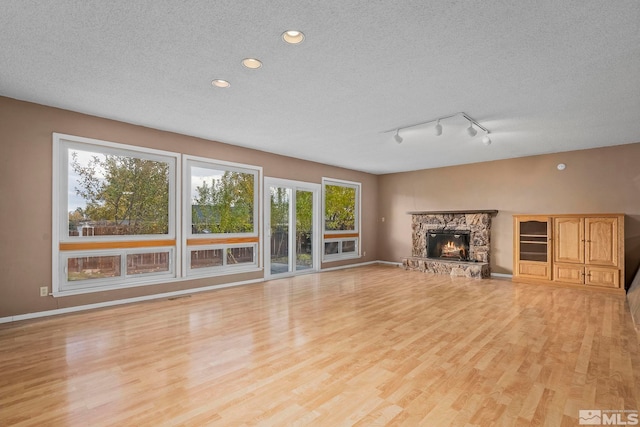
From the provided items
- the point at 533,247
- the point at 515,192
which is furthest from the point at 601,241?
the point at 515,192

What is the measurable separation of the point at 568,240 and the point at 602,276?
781 mm

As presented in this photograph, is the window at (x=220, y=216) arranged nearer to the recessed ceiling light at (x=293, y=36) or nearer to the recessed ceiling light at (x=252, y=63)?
the recessed ceiling light at (x=252, y=63)

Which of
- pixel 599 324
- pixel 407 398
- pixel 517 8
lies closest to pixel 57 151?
pixel 407 398

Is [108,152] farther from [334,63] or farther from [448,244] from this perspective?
[448,244]

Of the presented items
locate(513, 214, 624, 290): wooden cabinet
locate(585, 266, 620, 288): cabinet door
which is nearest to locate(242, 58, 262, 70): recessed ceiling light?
locate(513, 214, 624, 290): wooden cabinet

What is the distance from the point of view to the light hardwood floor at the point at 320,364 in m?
2.11

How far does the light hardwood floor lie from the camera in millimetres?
2109

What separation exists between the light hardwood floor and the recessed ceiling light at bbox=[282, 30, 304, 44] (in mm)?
2697

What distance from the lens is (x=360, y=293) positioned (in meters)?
5.57

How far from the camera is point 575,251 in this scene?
6047 mm

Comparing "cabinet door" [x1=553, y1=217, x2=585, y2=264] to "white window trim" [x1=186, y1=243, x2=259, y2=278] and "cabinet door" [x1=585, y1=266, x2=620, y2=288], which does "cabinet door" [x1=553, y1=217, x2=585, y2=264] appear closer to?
"cabinet door" [x1=585, y1=266, x2=620, y2=288]

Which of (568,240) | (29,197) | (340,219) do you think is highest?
(29,197)

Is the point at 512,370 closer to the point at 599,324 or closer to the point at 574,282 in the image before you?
the point at 599,324

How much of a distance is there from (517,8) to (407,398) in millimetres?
2800
